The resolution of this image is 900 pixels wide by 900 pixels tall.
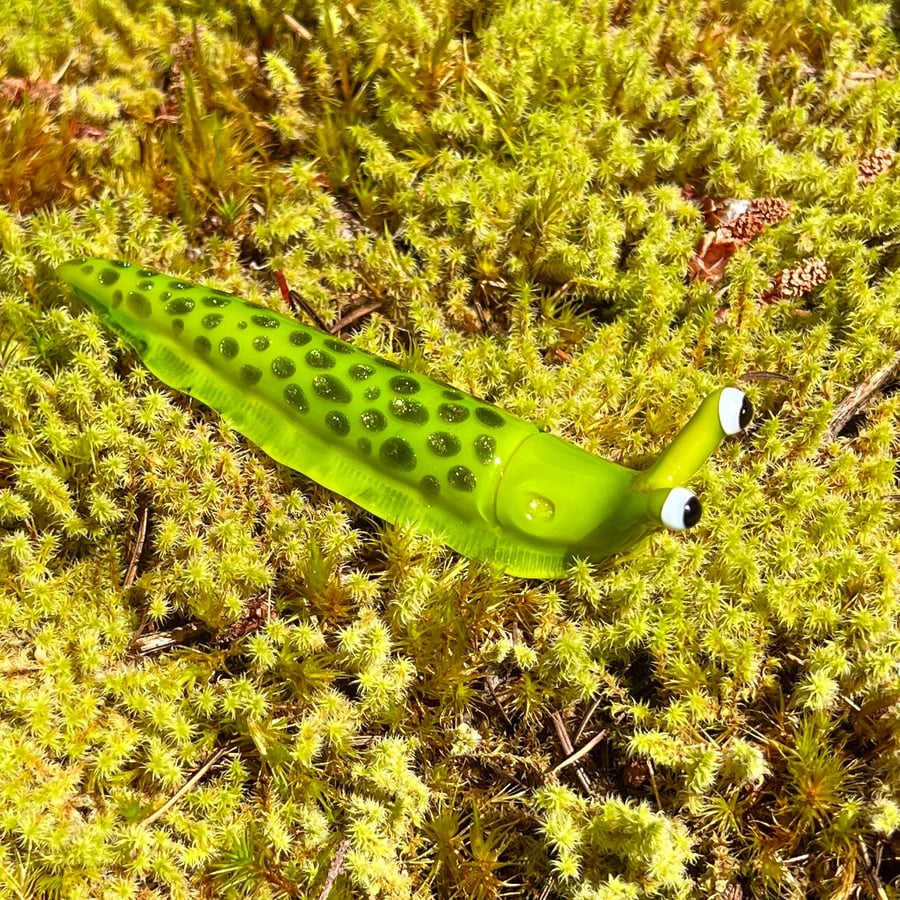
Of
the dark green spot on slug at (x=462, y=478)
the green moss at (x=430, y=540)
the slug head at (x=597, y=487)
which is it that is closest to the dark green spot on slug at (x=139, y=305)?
the green moss at (x=430, y=540)

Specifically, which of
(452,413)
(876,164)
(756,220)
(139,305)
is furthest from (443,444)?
(876,164)

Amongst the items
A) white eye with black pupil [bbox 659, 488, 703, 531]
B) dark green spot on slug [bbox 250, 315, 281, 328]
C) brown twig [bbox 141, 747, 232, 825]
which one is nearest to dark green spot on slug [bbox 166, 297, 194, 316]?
dark green spot on slug [bbox 250, 315, 281, 328]

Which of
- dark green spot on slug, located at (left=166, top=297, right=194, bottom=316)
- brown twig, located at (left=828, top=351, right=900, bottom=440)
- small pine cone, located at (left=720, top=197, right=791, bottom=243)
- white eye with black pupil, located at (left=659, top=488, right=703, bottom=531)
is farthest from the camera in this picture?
small pine cone, located at (left=720, top=197, right=791, bottom=243)

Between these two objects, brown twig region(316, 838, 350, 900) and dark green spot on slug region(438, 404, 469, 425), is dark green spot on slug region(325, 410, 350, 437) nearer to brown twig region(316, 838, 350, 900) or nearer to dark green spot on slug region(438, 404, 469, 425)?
dark green spot on slug region(438, 404, 469, 425)

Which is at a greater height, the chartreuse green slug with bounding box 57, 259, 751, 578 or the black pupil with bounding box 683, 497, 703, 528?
the black pupil with bounding box 683, 497, 703, 528

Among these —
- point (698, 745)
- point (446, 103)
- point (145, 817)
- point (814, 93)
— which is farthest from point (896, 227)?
point (145, 817)

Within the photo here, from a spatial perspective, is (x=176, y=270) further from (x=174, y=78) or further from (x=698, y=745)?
(x=698, y=745)
